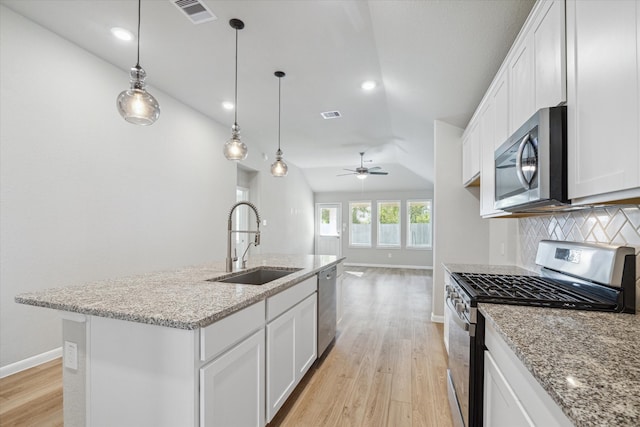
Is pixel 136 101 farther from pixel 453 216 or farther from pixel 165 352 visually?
pixel 453 216

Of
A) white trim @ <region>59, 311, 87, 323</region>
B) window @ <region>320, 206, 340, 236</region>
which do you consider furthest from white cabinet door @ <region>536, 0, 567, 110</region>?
window @ <region>320, 206, 340, 236</region>

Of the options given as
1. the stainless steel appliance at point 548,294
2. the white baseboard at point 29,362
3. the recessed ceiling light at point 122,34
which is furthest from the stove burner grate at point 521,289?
the white baseboard at point 29,362

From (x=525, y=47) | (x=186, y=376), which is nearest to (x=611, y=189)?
(x=525, y=47)

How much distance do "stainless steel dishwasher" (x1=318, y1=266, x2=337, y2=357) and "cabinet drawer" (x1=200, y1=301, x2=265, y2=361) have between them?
1049 mm

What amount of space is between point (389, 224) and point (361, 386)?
7053mm

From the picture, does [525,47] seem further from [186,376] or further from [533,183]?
[186,376]

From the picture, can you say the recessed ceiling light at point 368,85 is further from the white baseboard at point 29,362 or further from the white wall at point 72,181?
the white baseboard at point 29,362

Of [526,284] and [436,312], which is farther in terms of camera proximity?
[436,312]

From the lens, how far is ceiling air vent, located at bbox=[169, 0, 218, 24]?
218 centimetres

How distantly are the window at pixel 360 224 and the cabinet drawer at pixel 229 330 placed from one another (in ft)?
25.9

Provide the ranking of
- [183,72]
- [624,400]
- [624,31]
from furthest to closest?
[183,72] < [624,31] < [624,400]

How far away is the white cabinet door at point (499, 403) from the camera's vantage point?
932mm

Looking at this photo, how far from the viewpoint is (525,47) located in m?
1.62

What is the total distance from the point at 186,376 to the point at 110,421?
509 millimetres
